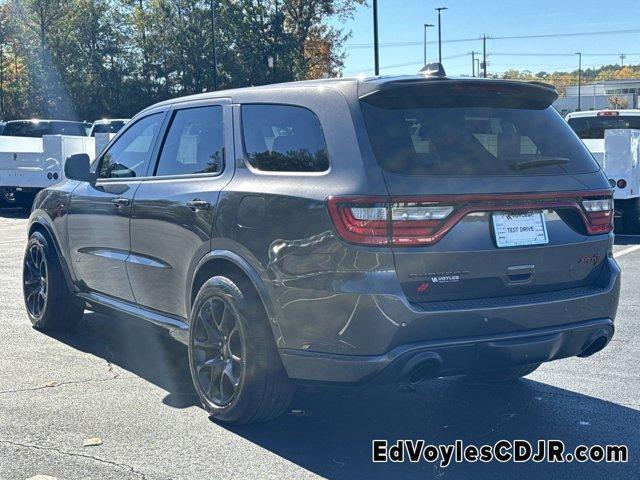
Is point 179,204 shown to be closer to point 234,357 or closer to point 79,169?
point 234,357

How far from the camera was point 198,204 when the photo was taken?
489 cm

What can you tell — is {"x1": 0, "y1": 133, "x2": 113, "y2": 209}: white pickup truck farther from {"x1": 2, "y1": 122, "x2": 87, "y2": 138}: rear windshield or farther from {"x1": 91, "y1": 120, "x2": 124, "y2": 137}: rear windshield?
{"x1": 2, "y1": 122, "x2": 87, "y2": 138}: rear windshield

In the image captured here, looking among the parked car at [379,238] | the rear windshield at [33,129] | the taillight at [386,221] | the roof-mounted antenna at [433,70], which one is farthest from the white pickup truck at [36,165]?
the taillight at [386,221]

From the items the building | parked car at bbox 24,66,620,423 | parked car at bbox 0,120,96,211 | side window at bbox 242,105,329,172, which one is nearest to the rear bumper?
parked car at bbox 24,66,620,423

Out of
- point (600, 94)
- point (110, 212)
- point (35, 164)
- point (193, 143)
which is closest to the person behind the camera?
point (193, 143)

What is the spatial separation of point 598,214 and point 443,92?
43.3 inches

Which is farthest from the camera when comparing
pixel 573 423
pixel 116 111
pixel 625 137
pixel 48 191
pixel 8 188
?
pixel 116 111

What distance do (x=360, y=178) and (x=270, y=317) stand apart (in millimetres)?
876

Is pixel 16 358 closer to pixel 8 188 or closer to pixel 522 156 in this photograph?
pixel 522 156

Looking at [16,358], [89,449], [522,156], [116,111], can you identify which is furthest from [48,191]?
[116,111]

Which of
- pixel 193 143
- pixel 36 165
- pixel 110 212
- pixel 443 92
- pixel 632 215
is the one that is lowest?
pixel 632 215

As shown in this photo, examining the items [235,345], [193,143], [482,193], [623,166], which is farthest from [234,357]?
[623,166]

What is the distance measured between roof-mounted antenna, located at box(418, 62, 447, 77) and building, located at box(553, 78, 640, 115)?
403 feet

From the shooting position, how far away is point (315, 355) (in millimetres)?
4109
